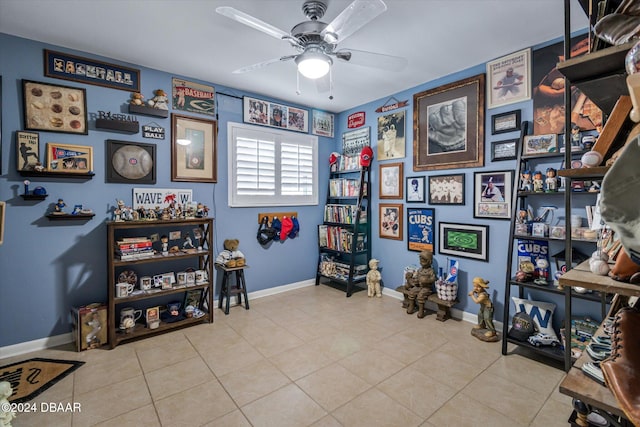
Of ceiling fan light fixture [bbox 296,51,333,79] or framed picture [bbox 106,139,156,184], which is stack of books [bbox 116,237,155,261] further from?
ceiling fan light fixture [bbox 296,51,333,79]

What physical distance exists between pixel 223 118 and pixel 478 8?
2.60m

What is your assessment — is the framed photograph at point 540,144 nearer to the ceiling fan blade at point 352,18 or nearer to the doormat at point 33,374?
the ceiling fan blade at point 352,18

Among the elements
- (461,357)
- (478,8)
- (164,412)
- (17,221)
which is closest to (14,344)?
(17,221)

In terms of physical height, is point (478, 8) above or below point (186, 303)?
above

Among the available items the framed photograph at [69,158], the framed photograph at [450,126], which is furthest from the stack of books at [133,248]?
the framed photograph at [450,126]

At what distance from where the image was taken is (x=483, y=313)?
271 centimetres

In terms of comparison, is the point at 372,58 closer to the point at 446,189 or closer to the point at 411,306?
the point at 446,189

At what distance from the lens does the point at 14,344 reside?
242 centimetres

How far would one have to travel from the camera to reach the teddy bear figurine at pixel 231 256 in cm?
330

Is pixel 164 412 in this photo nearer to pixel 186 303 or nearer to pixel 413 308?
pixel 186 303

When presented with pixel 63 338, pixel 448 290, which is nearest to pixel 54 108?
pixel 63 338

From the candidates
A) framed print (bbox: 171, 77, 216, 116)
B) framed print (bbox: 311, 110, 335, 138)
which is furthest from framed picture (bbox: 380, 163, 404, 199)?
framed print (bbox: 171, 77, 216, 116)

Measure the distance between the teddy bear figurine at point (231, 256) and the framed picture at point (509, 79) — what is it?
297cm

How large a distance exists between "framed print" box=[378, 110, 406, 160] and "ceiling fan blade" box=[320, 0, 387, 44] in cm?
190
